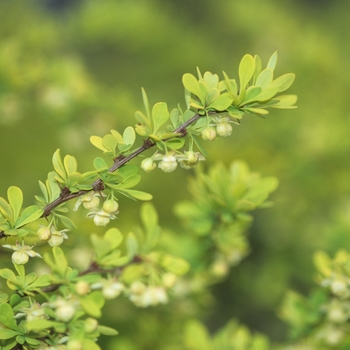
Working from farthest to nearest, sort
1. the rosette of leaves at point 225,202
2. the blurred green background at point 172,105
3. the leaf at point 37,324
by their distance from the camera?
the blurred green background at point 172,105
the rosette of leaves at point 225,202
the leaf at point 37,324

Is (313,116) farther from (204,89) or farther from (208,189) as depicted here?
(204,89)

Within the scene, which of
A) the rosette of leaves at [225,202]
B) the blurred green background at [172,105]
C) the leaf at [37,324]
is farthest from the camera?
the blurred green background at [172,105]

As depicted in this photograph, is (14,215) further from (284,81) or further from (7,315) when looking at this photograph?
(284,81)

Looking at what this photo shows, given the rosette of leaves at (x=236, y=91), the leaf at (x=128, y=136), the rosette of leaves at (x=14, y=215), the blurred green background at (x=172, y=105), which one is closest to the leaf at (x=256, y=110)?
the rosette of leaves at (x=236, y=91)

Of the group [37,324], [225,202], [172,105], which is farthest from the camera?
[172,105]

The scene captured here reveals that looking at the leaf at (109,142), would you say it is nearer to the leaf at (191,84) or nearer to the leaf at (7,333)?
the leaf at (191,84)

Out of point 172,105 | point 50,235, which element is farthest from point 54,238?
point 172,105

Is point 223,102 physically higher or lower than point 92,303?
higher

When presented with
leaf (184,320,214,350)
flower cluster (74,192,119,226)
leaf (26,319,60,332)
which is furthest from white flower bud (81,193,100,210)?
leaf (184,320,214,350)
